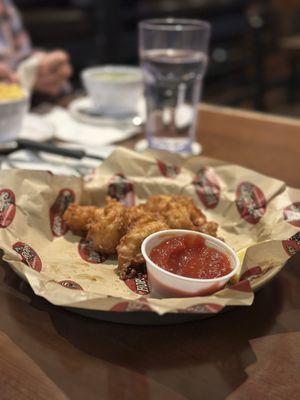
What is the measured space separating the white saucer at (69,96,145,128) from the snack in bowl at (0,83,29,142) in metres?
0.27

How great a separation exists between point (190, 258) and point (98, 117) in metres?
1.09

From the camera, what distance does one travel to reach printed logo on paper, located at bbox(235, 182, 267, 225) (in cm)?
110

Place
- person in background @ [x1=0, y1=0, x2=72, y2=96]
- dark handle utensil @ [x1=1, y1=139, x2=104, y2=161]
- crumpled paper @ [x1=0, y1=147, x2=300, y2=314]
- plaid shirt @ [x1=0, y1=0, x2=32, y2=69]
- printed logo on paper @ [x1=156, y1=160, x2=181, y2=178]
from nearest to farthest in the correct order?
crumpled paper @ [x1=0, y1=147, x2=300, y2=314] < printed logo on paper @ [x1=156, y1=160, x2=181, y2=178] < dark handle utensil @ [x1=1, y1=139, x2=104, y2=161] < person in background @ [x1=0, y1=0, x2=72, y2=96] < plaid shirt @ [x1=0, y1=0, x2=32, y2=69]

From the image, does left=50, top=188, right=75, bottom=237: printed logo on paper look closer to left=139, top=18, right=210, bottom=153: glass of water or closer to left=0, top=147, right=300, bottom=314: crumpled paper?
left=0, top=147, right=300, bottom=314: crumpled paper

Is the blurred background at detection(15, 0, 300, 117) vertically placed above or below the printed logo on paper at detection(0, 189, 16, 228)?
below

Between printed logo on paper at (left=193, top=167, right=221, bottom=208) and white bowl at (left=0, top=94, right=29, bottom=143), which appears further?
white bowl at (left=0, top=94, right=29, bottom=143)

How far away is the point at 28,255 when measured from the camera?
36.3 inches

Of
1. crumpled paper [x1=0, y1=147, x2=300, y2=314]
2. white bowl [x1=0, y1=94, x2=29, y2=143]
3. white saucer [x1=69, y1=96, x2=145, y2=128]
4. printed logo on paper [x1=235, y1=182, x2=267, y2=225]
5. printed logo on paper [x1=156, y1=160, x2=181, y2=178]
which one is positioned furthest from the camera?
white saucer [x1=69, y1=96, x2=145, y2=128]

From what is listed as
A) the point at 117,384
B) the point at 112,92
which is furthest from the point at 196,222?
the point at 112,92

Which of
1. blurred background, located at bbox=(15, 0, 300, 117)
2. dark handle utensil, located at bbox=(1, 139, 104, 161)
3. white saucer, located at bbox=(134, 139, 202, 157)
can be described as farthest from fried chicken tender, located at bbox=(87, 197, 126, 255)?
blurred background, located at bbox=(15, 0, 300, 117)

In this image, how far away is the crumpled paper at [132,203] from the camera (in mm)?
770

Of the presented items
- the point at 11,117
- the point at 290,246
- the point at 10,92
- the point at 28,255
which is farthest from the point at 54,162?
the point at 290,246

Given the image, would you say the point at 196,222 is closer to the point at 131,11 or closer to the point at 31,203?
the point at 31,203

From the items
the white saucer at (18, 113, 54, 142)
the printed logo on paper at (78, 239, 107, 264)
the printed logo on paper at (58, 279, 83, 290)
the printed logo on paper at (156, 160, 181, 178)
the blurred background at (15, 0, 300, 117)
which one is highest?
the printed logo on paper at (156, 160, 181, 178)
